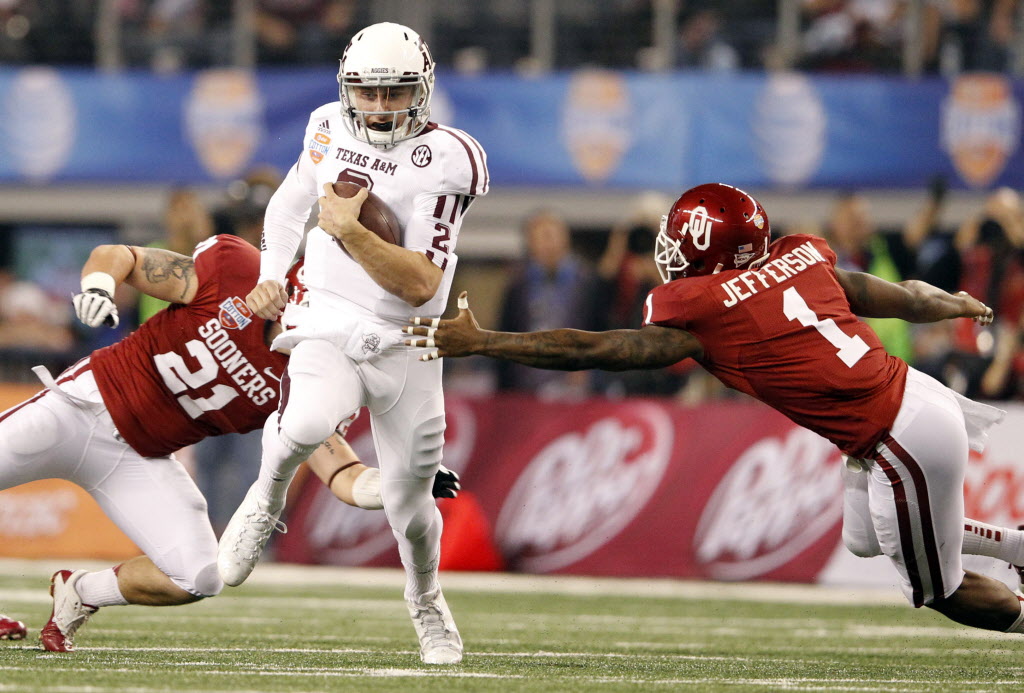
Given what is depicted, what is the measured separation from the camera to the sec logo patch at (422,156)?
542cm

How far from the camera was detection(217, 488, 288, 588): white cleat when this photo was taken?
5.40 meters

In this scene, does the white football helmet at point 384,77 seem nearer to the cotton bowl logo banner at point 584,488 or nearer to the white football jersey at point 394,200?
the white football jersey at point 394,200

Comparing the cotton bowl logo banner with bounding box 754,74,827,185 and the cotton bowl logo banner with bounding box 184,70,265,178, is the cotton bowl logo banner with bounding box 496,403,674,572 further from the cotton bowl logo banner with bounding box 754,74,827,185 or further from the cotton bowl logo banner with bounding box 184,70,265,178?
A: the cotton bowl logo banner with bounding box 184,70,265,178

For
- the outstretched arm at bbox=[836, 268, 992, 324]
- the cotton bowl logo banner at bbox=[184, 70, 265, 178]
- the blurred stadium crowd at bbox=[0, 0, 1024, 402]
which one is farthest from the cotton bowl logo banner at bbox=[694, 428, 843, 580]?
the cotton bowl logo banner at bbox=[184, 70, 265, 178]

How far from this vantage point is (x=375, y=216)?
5.34m

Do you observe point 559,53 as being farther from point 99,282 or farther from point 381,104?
point 99,282

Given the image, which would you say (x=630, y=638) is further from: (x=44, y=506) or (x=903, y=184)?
(x=903, y=184)

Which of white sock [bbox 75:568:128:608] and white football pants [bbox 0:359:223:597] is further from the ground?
white football pants [bbox 0:359:223:597]

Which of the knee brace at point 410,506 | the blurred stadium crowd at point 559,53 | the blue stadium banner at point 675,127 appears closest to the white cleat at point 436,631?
the knee brace at point 410,506

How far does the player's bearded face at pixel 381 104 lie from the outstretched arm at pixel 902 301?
1618 millimetres

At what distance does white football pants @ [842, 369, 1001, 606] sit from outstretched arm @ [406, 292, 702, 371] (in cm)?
75

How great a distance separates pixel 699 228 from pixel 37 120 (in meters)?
9.47

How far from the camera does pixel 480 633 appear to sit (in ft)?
22.3

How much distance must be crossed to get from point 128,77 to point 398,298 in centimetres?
885
